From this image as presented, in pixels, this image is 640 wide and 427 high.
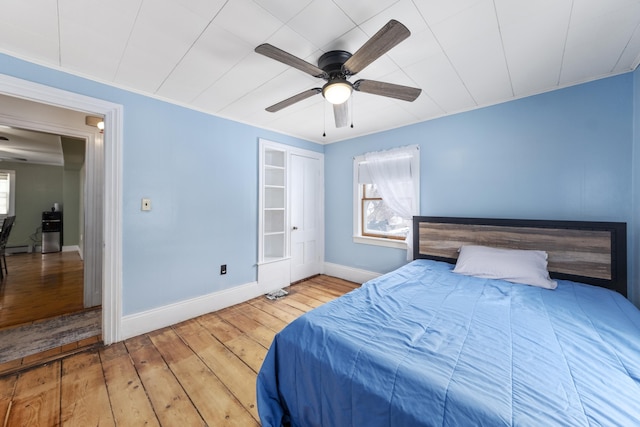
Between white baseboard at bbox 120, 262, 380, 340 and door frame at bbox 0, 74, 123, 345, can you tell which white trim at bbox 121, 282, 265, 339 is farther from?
door frame at bbox 0, 74, 123, 345

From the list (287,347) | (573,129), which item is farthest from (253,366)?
(573,129)

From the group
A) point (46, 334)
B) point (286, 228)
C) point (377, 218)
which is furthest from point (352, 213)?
point (46, 334)

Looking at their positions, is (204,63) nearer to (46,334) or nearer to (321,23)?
(321,23)

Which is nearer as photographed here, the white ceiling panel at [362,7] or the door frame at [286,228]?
the white ceiling panel at [362,7]

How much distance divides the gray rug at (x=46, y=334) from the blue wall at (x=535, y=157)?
12.2ft

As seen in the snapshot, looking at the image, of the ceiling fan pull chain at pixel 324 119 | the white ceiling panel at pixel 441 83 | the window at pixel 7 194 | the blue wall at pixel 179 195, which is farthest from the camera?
the window at pixel 7 194

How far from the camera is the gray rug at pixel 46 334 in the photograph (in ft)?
6.89

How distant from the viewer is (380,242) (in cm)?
368

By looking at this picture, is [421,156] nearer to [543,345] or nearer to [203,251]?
[543,345]

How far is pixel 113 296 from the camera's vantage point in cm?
227

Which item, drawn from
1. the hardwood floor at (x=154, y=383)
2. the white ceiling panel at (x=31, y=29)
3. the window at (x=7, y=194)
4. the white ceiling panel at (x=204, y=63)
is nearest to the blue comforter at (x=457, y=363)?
the hardwood floor at (x=154, y=383)

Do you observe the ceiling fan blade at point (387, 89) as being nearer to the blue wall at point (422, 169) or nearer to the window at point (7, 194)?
the blue wall at point (422, 169)

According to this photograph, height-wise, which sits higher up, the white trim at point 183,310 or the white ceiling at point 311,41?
the white ceiling at point 311,41

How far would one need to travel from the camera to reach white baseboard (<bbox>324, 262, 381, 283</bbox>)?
3.82 meters
